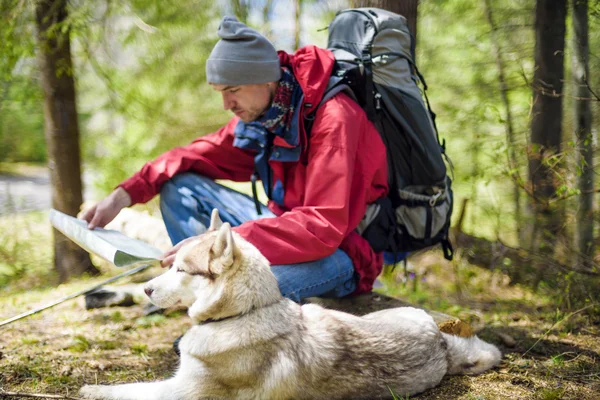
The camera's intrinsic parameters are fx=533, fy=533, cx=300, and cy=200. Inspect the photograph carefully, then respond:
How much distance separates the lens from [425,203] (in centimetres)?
387

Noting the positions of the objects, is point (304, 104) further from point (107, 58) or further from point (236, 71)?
point (107, 58)

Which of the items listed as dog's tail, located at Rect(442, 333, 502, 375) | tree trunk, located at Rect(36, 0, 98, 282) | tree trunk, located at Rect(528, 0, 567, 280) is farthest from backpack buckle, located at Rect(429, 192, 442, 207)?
tree trunk, located at Rect(36, 0, 98, 282)

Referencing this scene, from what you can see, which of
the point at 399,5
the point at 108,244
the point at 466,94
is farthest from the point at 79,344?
the point at 466,94

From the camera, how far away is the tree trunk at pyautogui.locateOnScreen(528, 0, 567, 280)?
518cm

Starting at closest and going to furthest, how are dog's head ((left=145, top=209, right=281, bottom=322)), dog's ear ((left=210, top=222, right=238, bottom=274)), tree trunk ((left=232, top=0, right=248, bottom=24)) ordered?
dog's ear ((left=210, top=222, right=238, bottom=274)) → dog's head ((left=145, top=209, right=281, bottom=322)) → tree trunk ((left=232, top=0, right=248, bottom=24))

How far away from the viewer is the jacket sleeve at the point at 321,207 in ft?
10.7

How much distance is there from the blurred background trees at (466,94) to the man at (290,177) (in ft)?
5.20

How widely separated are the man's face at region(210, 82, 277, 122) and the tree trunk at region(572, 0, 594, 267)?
232cm

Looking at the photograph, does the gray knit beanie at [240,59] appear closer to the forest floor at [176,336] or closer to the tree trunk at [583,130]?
the forest floor at [176,336]

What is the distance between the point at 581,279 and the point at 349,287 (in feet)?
7.08

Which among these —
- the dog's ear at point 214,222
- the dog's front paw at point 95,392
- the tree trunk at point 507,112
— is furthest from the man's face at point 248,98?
the tree trunk at point 507,112

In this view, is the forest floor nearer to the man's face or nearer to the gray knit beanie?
the man's face

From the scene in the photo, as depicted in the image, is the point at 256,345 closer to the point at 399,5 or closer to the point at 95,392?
the point at 95,392

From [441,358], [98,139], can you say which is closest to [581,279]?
[441,358]
